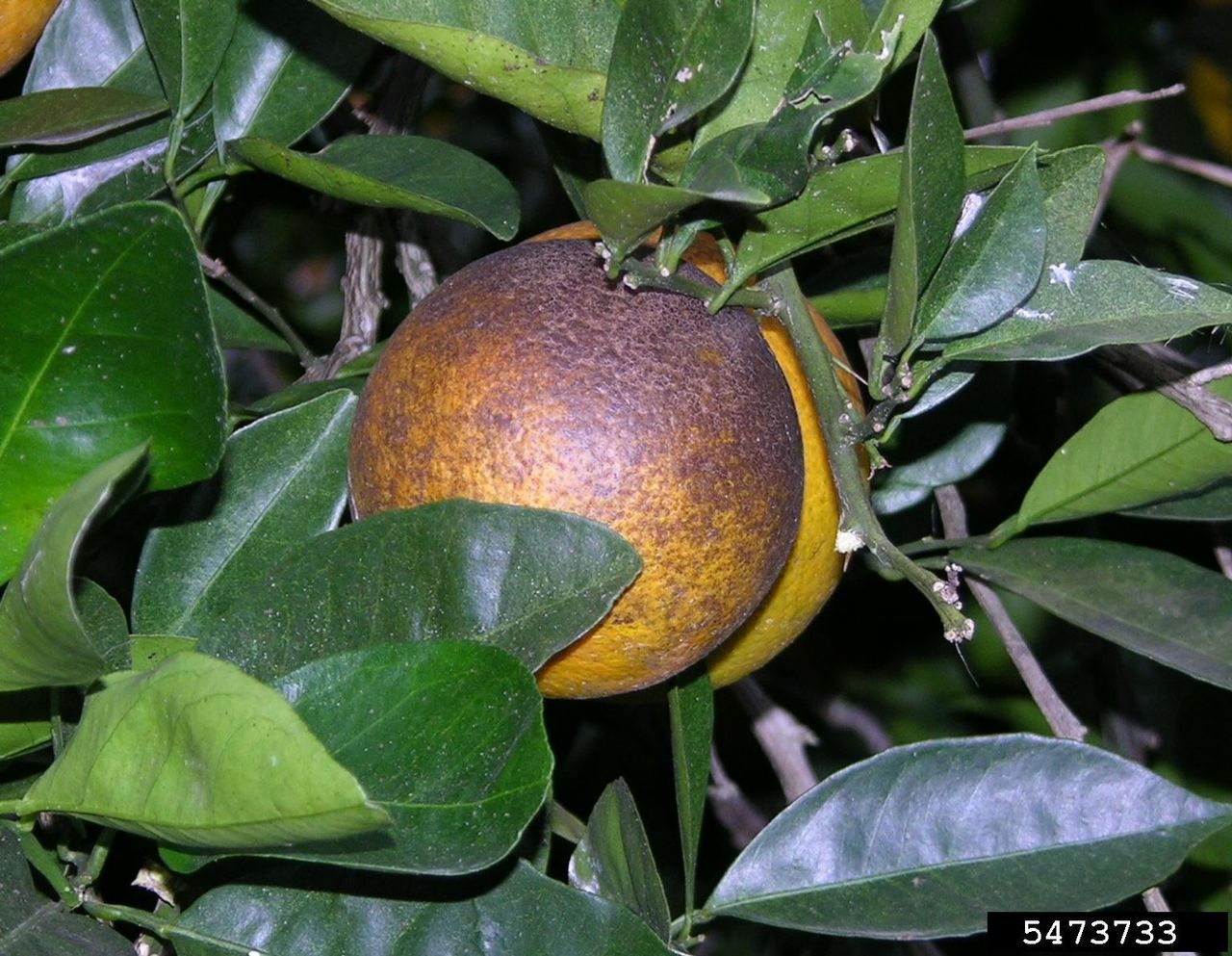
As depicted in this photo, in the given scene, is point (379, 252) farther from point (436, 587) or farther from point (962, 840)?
point (962, 840)

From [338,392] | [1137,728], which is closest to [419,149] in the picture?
[338,392]

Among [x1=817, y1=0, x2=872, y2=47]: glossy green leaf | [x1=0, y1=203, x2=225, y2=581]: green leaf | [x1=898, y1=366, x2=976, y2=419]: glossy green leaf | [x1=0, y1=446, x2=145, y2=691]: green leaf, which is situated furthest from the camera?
[x1=898, y1=366, x2=976, y2=419]: glossy green leaf

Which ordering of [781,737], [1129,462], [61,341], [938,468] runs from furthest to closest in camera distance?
[781,737], [938,468], [1129,462], [61,341]

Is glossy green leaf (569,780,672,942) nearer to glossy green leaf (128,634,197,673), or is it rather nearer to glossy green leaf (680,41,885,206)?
glossy green leaf (128,634,197,673)

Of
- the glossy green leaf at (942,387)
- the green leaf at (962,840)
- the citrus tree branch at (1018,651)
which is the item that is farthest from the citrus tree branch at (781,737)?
the glossy green leaf at (942,387)

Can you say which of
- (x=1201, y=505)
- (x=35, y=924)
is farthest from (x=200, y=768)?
(x=1201, y=505)

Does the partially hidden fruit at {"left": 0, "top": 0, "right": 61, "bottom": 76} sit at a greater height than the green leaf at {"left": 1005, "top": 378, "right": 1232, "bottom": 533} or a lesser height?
greater

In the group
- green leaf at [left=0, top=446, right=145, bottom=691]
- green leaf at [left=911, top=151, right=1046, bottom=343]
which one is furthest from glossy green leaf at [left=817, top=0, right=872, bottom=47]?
green leaf at [left=0, top=446, right=145, bottom=691]
